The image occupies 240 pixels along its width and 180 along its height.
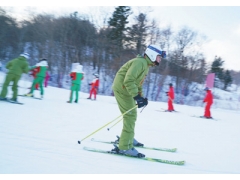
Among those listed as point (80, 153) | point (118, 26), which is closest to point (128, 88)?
point (80, 153)

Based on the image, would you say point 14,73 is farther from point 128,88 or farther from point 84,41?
point 84,41

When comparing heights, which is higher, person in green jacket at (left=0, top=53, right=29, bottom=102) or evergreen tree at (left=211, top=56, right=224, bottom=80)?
evergreen tree at (left=211, top=56, right=224, bottom=80)

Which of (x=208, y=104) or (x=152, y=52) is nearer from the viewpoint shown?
(x=152, y=52)

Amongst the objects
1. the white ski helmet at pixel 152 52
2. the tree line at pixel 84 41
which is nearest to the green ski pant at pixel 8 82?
the white ski helmet at pixel 152 52

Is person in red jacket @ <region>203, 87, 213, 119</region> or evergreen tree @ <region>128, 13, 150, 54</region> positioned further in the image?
evergreen tree @ <region>128, 13, 150, 54</region>

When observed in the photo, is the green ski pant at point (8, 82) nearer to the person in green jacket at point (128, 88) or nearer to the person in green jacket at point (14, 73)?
the person in green jacket at point (14, 73)

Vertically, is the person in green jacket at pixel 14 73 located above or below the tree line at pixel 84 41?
below

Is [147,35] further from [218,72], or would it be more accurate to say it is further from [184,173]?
[184,173]

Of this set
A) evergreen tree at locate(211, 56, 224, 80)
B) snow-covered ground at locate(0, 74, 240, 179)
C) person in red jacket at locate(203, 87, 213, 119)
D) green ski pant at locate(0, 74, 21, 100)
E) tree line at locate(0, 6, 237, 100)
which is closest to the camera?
snow-covered ground at locate(0, 74, 240, 179)

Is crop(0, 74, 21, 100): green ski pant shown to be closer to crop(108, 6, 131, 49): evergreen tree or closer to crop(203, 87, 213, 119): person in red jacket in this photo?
crop(203, 87, 213, 119): person in red jacket

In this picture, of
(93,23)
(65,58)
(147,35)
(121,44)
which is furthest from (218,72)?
(65,58)

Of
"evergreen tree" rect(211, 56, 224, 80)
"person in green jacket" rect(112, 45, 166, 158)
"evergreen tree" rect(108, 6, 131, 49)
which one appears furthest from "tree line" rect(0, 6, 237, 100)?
"person in green jacket" rect(112, 45, 166, 158)

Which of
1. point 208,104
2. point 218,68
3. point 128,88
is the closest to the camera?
point 128,88

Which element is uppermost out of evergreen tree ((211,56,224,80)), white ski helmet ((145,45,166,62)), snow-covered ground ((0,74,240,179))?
evergreen tree ((211,56,224,80))
